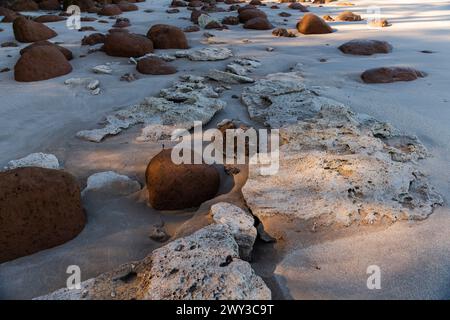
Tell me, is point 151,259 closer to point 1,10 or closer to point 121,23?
point 121,23

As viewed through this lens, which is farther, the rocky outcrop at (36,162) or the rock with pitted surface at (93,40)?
the rock with pitted surface at (93,40)

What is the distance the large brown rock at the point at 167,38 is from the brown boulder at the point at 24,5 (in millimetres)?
5528

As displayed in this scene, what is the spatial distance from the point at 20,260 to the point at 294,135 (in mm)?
1689

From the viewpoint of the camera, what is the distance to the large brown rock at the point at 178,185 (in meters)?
2.05

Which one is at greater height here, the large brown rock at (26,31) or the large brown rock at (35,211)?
the large brown rock at (26,31)

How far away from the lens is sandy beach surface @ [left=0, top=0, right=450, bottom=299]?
5.03 feet

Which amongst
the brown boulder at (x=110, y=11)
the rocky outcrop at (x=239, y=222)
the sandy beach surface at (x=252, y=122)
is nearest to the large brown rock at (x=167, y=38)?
the sandy beach surface at (x=252, y=122)

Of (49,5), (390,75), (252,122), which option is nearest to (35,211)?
(252,122)

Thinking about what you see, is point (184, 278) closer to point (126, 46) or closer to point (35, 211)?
point (35, 211)

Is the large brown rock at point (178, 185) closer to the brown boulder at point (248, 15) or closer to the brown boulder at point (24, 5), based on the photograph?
the brown boulder at point (248, 15)

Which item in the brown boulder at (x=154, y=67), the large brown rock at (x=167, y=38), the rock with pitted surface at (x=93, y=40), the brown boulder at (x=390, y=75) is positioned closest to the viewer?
the brown boulder at (x=390, y=75)

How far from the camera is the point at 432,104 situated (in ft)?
9.98

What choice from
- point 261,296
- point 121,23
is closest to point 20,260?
point 261,296

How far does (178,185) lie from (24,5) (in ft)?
29.3
